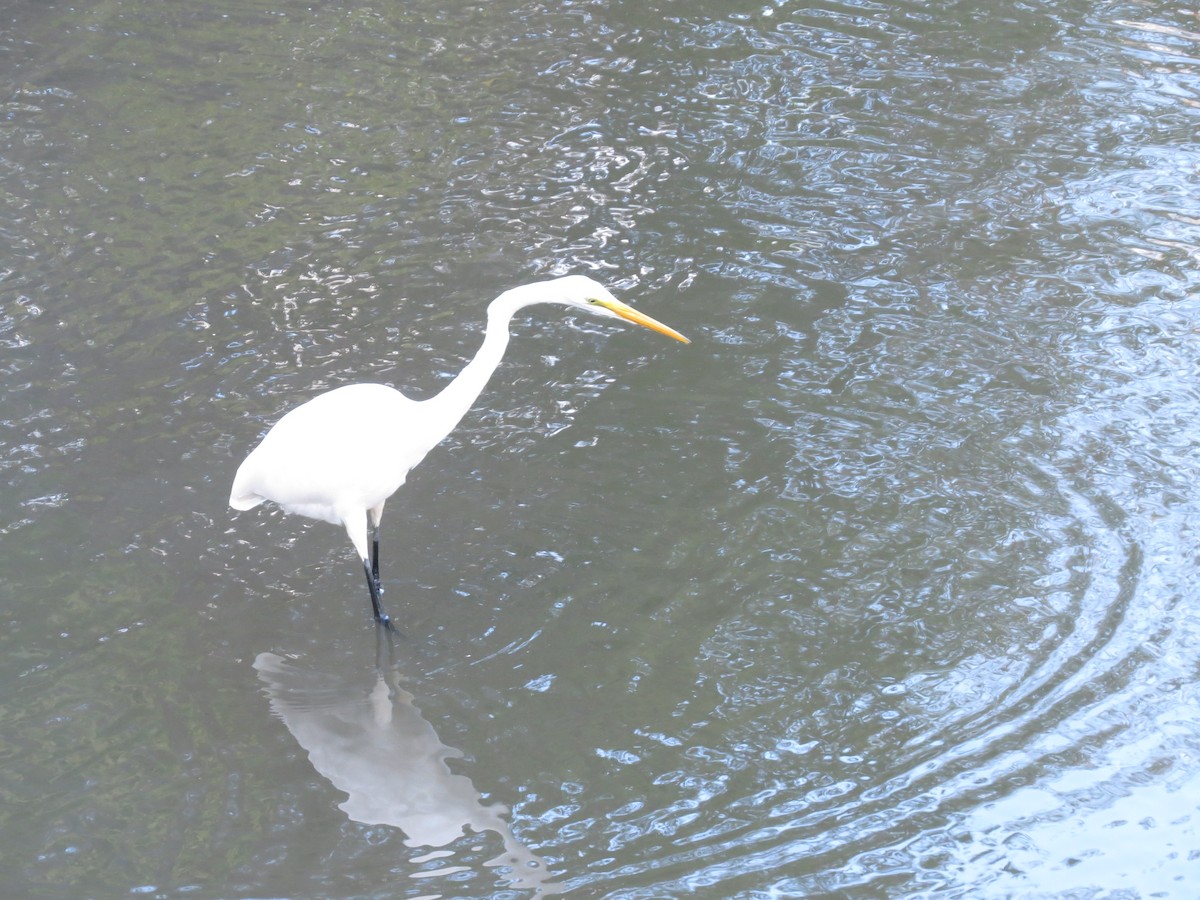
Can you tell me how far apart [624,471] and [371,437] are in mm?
1219

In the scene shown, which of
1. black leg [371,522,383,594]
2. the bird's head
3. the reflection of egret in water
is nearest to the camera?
the reflection of egret in water

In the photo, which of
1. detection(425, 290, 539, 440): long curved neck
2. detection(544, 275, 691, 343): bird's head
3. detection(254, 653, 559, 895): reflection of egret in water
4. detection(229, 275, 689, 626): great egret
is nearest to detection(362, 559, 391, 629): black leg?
detection(229, 275, 689, 626): great egret

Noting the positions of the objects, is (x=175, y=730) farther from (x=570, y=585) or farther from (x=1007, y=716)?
(x=1007, y=716)

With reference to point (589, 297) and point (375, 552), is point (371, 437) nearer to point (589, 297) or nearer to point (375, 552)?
point (375, 552)

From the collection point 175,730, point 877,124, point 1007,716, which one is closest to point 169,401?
point 175,730

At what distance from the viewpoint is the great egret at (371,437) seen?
4.28 metres

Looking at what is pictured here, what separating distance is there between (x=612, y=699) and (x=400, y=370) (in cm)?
227

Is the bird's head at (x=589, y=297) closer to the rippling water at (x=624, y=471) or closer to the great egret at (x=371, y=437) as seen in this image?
the great egret at (x=371, y=437)

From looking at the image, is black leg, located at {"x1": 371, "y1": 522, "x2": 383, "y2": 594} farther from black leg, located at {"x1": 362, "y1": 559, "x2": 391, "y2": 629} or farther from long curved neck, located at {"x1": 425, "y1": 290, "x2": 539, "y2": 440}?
long curved neck, located at {"x1": 425, "y1": 290, "x2": 539, "y2": 440}

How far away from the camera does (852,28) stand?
892 cm

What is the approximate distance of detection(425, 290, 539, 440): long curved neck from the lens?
169 inches

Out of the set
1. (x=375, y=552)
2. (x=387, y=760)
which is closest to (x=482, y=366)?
(x=375, y=552)

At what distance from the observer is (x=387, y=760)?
13.1ft

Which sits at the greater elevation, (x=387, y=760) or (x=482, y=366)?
(x=482, y=366)
